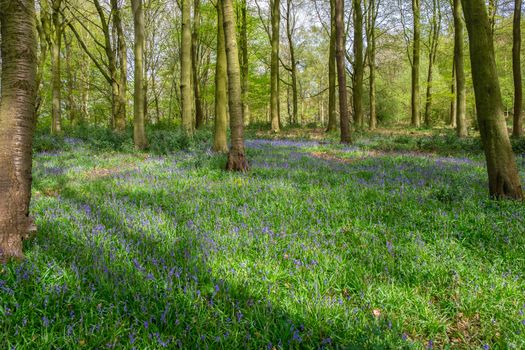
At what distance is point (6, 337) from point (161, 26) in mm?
38885

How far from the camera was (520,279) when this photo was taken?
3.07 meters

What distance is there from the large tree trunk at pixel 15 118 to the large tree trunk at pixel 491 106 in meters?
6.44

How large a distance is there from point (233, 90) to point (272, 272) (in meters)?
5.97

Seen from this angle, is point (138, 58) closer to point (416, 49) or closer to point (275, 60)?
point (275, 60)

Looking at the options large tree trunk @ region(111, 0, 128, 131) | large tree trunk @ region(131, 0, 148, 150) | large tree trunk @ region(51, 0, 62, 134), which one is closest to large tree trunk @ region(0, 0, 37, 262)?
large tree trunk @ region(131, 0, 148, 150)

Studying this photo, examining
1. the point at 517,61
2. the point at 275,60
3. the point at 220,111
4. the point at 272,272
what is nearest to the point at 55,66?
the point at 220,111

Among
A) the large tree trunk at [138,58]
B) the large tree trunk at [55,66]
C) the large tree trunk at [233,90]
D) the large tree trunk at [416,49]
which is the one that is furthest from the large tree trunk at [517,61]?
the large tree trunk at [55,66]

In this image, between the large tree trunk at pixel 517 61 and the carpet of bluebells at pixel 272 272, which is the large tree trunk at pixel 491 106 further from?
the large tree trunk at pixel 517 61

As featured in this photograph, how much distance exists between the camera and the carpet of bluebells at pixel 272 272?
2.40 m

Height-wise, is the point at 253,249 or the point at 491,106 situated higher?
the point at 491,106

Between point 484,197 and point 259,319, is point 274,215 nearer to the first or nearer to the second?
point 259,319

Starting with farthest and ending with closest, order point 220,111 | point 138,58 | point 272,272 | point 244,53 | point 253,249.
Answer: point 244,53 → point 138,58 → point 220,111 → point 253,249 → point 272,272

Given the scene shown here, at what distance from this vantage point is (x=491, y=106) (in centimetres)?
528

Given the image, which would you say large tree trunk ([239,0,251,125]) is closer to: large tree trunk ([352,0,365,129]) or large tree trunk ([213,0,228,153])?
large tree trunk ([352,0,365,129])
